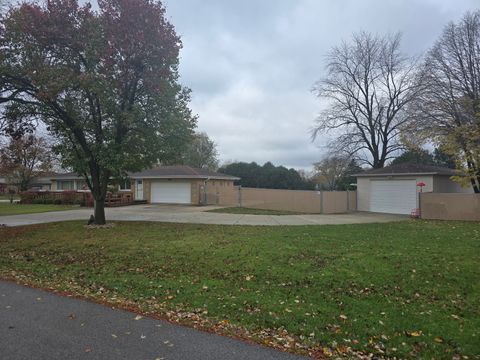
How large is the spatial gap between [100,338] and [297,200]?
2020 cm


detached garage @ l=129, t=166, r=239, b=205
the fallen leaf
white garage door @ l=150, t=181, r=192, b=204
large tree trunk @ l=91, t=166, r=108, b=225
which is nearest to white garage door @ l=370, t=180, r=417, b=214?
detached garage @ l=129, t=166, r=239, b=205

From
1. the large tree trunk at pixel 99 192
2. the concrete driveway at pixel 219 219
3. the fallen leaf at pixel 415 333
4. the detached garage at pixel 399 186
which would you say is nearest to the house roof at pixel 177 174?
the concrete driveway at pixel 219 219

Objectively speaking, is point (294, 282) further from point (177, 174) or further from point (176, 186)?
point (176, 186)

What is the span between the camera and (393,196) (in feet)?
78.5

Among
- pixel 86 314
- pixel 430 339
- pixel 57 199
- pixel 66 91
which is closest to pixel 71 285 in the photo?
pixel 86 314

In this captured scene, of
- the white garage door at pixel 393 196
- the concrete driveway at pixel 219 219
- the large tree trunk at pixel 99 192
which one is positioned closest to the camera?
the large tree trunk at pixel 99 192

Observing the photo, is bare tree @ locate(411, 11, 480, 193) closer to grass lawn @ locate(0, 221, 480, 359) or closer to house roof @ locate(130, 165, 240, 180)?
grass lawn @ locate(0, 221, 480, 359)

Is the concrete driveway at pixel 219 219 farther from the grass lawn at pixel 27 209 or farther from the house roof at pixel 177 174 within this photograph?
the house roof at pixel 177 174

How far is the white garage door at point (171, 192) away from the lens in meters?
29.8

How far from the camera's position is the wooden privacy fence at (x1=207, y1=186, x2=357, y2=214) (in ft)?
76.2

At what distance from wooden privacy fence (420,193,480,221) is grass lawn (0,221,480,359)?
8417 mm

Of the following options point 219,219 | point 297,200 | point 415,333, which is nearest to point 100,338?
point 415,333

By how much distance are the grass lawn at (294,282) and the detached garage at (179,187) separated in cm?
1737

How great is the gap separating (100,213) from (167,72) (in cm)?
624
